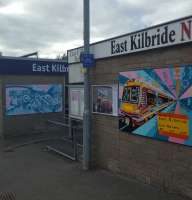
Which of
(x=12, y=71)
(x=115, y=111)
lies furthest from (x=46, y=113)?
(x=115, y=111)

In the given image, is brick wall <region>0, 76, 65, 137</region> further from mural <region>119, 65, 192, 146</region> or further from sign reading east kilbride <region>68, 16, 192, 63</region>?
mural <region>119, 65, 192, 146</region>

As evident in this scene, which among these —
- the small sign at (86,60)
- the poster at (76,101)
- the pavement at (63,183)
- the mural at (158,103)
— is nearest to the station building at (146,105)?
the mural at (158,103)

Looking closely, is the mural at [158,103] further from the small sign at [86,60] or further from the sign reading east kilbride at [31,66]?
the sign reading east kilbride at [31,66]

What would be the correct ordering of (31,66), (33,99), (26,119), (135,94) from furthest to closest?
1. (33,99)
2. (26,119)
3. (31,66)
4. (135,94)

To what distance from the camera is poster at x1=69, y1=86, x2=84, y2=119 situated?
1017 centimetres

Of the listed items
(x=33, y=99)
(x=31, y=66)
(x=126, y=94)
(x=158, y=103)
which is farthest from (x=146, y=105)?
(x=33, y=99)

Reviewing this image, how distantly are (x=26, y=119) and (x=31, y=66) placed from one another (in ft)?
7.91

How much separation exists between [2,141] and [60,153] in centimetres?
447

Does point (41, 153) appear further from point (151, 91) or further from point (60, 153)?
point (151, 91)

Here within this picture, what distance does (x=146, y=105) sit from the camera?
725cm

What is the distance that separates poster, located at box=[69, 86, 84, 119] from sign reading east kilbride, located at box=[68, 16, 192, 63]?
1.65 meters

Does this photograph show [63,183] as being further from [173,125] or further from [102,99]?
[173,125]

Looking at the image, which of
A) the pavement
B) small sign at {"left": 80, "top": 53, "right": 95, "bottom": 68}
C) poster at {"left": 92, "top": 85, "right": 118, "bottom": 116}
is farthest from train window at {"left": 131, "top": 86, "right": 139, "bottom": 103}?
the pavement

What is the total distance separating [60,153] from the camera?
1062 cm
